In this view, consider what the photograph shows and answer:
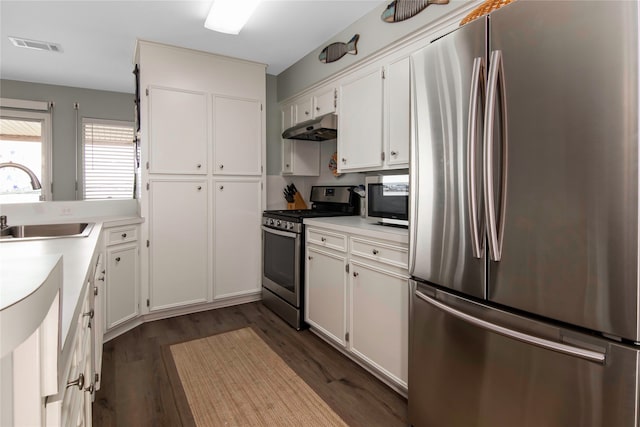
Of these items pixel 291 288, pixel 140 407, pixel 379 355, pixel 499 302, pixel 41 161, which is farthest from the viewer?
pixel 41 161

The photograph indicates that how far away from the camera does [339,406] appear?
1.92 meters

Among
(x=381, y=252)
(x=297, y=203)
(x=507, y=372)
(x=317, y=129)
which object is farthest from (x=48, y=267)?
(x=297, y=203)

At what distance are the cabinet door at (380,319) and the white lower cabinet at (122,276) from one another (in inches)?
72.6

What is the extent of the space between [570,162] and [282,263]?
2.47 metres

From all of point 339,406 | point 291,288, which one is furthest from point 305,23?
point 339,406

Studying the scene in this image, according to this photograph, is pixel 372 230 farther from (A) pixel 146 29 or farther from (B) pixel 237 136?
(A) pixel 146 29

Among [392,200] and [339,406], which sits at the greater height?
[392,200]

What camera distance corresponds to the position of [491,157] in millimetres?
1219

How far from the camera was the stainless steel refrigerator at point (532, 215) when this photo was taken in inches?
37.4

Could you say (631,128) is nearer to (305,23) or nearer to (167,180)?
(305,23)

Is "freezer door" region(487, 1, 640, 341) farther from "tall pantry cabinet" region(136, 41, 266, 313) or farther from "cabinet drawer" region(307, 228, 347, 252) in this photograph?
"tall pantry cabinet" region(136, 41, 266, 313)

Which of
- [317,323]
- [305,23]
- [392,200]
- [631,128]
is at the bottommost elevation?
[317,323]

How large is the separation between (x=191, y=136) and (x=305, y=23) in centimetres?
139

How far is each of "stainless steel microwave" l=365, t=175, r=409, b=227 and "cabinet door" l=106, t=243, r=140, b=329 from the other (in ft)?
6.51
